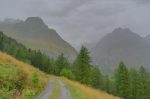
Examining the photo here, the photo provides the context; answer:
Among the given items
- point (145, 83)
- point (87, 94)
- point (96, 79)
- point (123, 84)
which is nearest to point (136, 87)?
point (145, 83)

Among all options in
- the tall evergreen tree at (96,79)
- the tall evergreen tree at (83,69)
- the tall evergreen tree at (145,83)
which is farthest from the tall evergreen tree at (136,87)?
the tall evergreen tree at (96,79)

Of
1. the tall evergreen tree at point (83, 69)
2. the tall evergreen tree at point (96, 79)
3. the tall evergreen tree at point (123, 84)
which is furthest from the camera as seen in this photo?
the tall evergreen tree at point (96, 79)

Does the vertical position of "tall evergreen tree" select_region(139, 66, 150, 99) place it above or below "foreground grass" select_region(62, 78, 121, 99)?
above

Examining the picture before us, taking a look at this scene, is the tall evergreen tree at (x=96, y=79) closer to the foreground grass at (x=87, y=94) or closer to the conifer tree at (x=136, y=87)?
the conifer tree at (x=136, y=87)

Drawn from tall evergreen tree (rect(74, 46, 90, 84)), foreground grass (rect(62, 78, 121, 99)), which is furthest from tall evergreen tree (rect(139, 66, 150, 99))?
foreground grass (rect(62, 78, 121, 99))

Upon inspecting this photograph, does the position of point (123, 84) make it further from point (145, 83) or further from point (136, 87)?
point (145, 83)

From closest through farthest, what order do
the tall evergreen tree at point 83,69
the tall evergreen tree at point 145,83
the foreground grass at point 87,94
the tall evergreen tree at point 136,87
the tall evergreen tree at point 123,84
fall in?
the foreground grass at point 87,94
the tall evergreen tree at point 83,69
the tall evergreen tree at point 123,84
the tall evergreen tree at point 145,83
the tall evergreen tree at point 136,87

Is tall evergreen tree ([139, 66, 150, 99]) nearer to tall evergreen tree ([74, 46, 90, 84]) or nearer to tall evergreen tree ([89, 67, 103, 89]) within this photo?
tall evergreen tree ([74, 46, 90, 84])

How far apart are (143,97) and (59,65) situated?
4488 cm

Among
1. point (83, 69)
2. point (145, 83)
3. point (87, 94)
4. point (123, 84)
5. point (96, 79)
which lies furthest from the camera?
point (96, 79)

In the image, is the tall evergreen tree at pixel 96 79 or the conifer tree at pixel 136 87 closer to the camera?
the conifer tree at pixel 136 87

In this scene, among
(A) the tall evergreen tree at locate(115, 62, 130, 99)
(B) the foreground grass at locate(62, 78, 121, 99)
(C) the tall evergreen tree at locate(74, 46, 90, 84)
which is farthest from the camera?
(A) the tall evergreen tree at locate(115, 62, 130, 99)

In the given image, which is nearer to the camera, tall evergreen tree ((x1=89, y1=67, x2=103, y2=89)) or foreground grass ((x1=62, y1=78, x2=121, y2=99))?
foreground grass ((x1=62, y1=78, x2=121, y2=99))

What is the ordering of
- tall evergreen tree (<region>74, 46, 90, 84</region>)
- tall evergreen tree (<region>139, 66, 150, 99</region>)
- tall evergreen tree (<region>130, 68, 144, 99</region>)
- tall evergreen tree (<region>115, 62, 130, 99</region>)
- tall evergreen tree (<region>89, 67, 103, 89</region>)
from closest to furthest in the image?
tall evergreen tree (<region>74, 46, 90, 84</region>)
tall evergreen tree (<region>115, 62, 130, 99</region>)
tall evergreen tree (<region>139, 66, 150, 99</region>)
tall evergreen tree (<region>130, 68, 144, 99</region>)
tall evergreen tree (<region>89, 67, 103, 89</region>)
